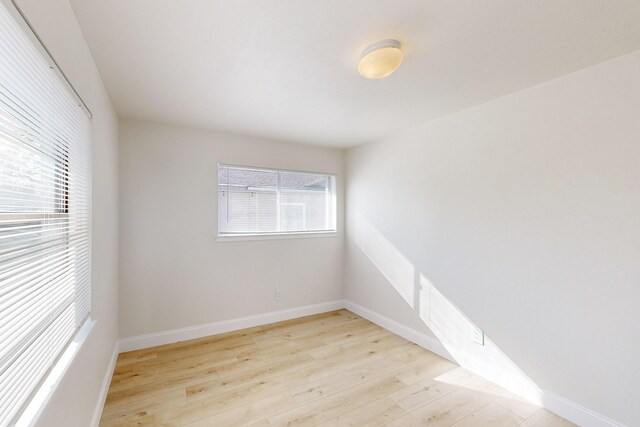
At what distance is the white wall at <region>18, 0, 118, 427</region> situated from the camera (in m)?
1.17

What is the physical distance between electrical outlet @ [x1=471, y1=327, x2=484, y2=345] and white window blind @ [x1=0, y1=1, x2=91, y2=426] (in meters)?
2.91

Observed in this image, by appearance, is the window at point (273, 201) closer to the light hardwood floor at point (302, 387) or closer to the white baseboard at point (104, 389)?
the light hardwood floor at point (302, 387)

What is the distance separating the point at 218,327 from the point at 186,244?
1.05m

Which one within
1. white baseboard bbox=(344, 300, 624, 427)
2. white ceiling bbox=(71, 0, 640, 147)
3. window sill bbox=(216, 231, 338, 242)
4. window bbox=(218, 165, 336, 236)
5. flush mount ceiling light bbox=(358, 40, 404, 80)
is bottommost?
white baseboard bbox=(344, 300, 624, 427)

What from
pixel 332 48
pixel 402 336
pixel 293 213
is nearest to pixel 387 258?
pixel 402 336

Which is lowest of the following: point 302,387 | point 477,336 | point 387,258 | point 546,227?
point 302,387

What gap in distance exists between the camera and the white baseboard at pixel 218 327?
116 inches

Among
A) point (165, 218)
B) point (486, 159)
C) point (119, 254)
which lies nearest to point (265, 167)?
point (165, 218)

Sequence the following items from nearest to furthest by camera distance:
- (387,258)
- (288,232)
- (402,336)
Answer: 1. (402,336)
2. (387,258)
3. (288,232)

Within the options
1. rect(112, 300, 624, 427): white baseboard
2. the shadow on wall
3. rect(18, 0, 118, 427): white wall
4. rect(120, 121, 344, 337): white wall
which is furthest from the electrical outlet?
rect(18, 0, 118, 427): white wall

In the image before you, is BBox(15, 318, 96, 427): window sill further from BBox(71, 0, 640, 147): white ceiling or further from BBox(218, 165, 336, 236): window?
BBox(218, 165, 336, 236): window

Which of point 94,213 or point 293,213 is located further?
point 293,213

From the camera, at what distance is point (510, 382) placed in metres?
2.32

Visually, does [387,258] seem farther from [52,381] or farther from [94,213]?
[52,381]
